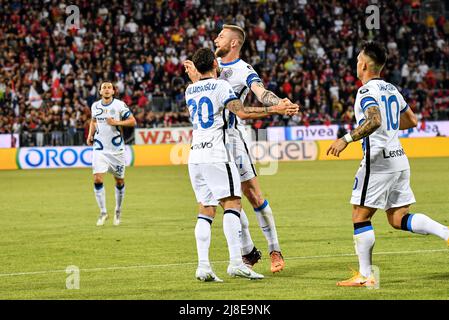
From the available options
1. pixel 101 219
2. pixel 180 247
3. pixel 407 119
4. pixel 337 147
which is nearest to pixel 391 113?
pixel 407 119

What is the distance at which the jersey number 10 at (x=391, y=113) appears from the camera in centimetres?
955

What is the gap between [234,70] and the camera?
1091cm

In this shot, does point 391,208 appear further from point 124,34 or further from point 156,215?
point 124,34

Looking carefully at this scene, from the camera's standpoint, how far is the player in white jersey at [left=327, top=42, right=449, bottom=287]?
30.8 feet

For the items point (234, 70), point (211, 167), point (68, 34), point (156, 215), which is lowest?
point (156, 215)

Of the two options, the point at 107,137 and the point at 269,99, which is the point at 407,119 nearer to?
the point at 269,99

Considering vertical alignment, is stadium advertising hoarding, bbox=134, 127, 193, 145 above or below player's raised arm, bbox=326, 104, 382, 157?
below

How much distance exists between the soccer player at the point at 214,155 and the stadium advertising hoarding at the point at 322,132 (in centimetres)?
2759

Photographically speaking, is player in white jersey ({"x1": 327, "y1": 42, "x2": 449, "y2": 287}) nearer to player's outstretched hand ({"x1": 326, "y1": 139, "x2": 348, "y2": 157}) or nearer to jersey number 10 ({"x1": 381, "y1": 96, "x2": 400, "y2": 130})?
jersey number 10 ({"x1": 381, "y1": 96, "x2": 400, "y2": 130})

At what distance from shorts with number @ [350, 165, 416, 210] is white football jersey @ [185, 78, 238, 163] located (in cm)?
147

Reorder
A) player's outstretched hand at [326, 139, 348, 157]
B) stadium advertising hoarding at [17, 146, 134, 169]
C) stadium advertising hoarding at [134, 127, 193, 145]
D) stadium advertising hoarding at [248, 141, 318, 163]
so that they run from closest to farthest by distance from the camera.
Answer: player's outstretched hand at [326, 139, 348, 157], stadium advertising hoarding at [17, 146, 134, 169], stadium advertising hoarding at [248, 141, 318, 163], stadium advertising hoarding at [134, 127, 193, 145]

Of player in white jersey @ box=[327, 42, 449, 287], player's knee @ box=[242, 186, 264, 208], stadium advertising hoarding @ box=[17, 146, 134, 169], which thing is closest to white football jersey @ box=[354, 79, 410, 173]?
player in white jersey @ box=[327, 42, 449, 287]
